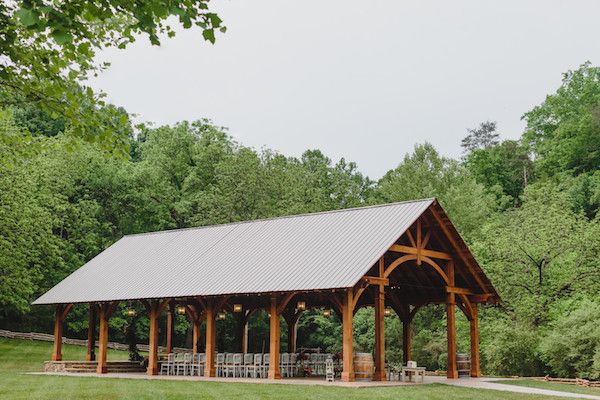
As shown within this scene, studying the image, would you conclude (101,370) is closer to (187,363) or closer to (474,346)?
(187,363)

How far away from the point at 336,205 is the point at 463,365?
2970 centimetres

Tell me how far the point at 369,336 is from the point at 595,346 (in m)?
14.8

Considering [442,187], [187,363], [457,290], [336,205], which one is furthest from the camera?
[336,205]

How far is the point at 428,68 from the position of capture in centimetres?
5081

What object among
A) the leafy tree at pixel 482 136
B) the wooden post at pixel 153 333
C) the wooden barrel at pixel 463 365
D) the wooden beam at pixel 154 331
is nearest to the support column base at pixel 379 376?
the wooden barrel at pixel 463 365

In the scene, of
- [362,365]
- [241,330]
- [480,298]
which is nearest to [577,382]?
[480,298]

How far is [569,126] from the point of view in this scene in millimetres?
56375

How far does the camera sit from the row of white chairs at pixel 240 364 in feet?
72.8

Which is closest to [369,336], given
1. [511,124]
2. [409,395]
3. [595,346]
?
[595,346]

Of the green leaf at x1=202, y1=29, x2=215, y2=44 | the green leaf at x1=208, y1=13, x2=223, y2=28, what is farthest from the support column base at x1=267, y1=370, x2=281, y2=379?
the green leaf at x1=208, y1=13, x2=223, y2=28

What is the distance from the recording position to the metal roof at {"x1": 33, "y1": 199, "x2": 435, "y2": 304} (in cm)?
2005

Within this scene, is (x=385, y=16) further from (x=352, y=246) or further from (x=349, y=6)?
(x=352, y=246)

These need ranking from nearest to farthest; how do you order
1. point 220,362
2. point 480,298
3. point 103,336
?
point 220,362 < point 480,298 < point 103,336

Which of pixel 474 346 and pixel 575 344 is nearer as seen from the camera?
pixel 575 344
